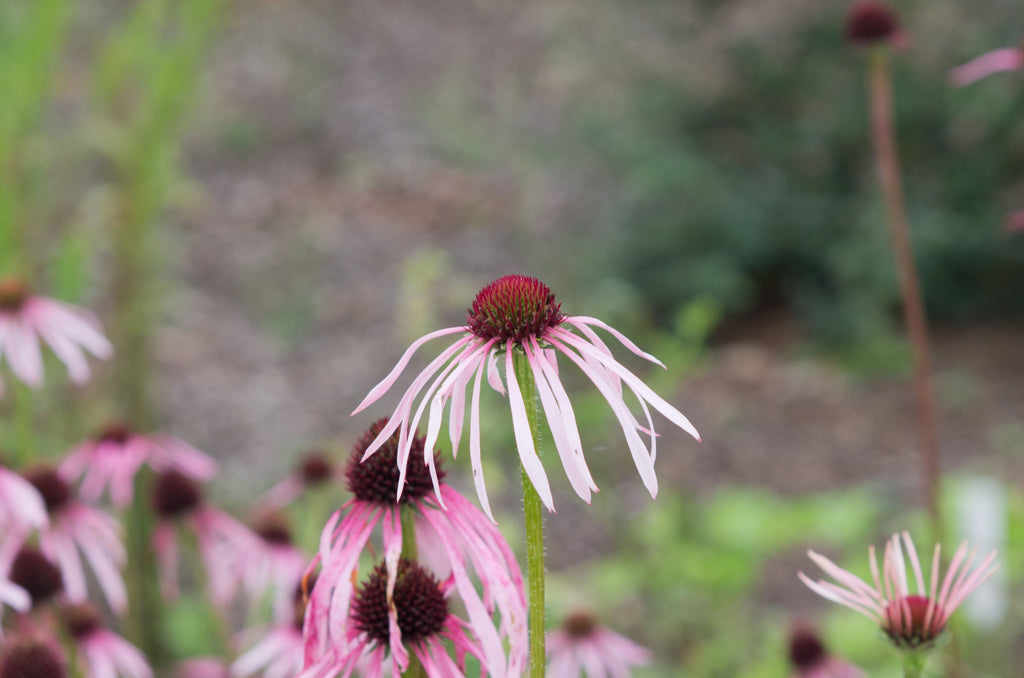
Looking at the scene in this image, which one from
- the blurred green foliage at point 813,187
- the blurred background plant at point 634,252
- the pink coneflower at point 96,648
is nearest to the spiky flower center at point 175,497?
the pink coneflower at point 96,648

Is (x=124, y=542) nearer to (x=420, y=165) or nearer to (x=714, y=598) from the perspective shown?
(x=714, y=598)

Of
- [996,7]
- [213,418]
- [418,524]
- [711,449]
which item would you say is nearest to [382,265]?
[213,418]

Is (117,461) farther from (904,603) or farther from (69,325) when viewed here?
(904,603)

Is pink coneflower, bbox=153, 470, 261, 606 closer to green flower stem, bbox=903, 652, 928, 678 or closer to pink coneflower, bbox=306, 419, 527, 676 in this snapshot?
pink coneflower, bbox=306, 419, 527, 676

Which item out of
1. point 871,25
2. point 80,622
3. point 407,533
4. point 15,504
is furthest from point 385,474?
point 871,25

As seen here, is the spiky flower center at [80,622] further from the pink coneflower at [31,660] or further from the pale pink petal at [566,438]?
the pale pink petal at [566,438]

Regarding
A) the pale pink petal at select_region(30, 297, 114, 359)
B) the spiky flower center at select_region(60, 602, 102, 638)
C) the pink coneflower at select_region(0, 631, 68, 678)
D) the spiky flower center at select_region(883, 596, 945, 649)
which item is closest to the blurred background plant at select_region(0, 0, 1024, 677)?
the pale pink petal at select_region(30, 297, 114, 359)
